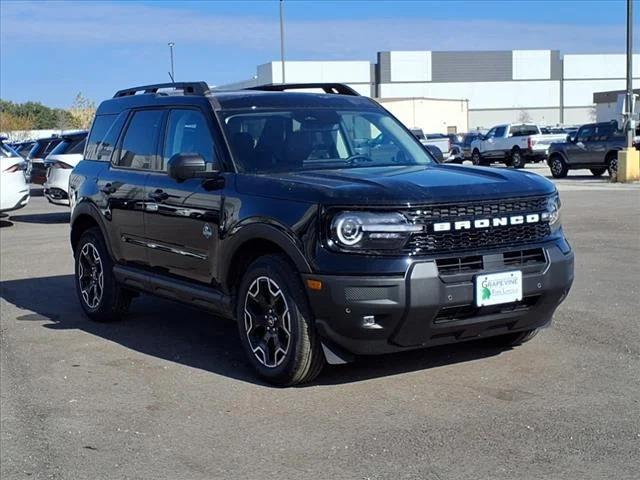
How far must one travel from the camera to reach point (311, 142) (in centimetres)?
679

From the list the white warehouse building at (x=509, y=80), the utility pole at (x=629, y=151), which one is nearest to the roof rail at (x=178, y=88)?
the utility pole at (x=629, y=151)

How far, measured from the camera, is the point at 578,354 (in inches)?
256

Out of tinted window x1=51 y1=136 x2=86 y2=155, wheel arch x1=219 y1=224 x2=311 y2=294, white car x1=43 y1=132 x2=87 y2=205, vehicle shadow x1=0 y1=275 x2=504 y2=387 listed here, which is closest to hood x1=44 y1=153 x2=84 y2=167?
white car x1=43 y1=132 x2=87 y2=205

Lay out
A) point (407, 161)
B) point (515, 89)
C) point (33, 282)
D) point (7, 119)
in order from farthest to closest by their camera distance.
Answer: point (515, 89) → point (7, 119) → point (33, 282) → point (407, 161)

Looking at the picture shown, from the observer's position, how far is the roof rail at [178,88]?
704cm

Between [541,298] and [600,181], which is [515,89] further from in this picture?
[541,298]

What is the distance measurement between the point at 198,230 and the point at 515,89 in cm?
9209

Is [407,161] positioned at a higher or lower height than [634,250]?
higher

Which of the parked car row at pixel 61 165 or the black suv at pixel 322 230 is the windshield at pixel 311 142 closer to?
the black suv at pixel 322 230

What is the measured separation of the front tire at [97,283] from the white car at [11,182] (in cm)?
968

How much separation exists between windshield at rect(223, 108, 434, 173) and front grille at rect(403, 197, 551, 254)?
1.26m

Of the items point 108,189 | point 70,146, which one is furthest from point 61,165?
point 108,189

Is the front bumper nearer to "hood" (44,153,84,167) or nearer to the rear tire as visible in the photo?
"hood" (44,153,84,167)

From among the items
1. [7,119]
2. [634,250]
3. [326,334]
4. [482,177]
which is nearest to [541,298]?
[482,177]
